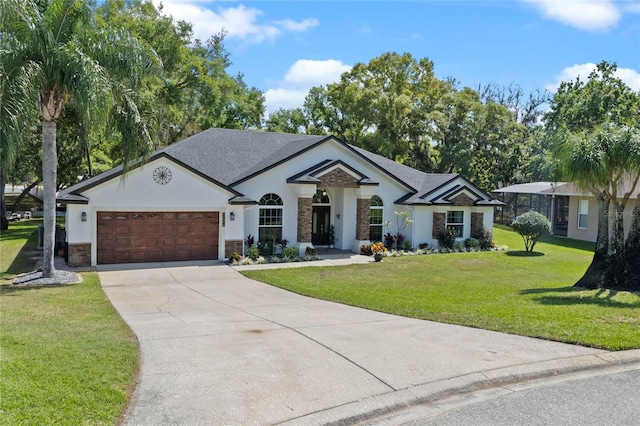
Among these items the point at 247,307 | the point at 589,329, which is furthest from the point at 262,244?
the point at 589,329

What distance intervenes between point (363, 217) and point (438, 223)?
4.54m

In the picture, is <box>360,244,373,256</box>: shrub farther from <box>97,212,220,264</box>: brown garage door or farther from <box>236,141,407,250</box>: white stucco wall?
<box>97,212,220,264</box>: brown garage door

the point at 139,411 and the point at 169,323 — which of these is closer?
the point at 139,411

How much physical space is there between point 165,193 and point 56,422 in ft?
48.7

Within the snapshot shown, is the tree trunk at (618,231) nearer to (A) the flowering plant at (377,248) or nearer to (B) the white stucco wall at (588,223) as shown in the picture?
(A) the flowering plant at (377,248)

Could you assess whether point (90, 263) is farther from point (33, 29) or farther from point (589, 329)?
point (589, 329)

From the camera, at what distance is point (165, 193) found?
19.2m

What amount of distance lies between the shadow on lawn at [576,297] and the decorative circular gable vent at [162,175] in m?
13.1

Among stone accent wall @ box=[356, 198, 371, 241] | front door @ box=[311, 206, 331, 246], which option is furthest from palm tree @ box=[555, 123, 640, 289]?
front door @ box=[311, 206, 331, 246]

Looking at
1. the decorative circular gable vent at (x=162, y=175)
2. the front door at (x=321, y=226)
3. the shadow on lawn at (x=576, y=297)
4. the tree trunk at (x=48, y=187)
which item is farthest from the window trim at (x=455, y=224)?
the tree trunk at (x=48, y=187)

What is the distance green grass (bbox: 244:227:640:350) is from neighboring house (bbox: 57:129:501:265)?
282 cm

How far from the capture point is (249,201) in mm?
20328

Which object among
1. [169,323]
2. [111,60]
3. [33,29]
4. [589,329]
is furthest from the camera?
[111,60]

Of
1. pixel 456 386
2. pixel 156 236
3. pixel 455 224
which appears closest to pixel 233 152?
pixel 156 236
